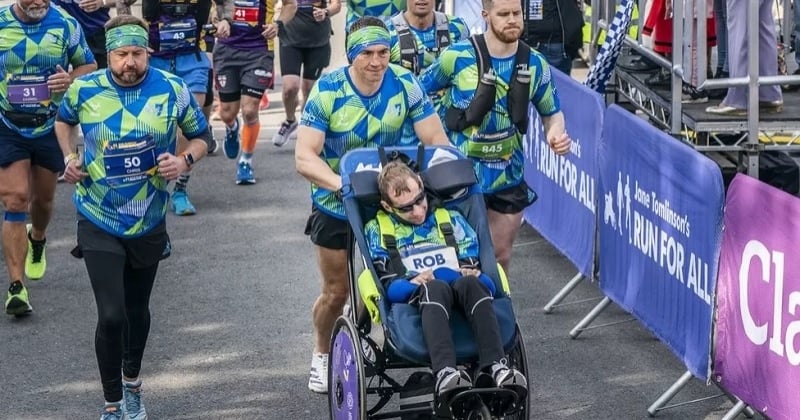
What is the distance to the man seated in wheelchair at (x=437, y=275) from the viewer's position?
6.44 meters

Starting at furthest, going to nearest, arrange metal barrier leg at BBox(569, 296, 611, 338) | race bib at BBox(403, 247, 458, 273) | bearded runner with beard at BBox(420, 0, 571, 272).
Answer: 1. metal barrier leg at BBox(569, 296, 611, 338)
2. bearded runner with beard at BBox(420, 0, 571, 272)
3. race bib at BBox(403, 247, 458, 273)

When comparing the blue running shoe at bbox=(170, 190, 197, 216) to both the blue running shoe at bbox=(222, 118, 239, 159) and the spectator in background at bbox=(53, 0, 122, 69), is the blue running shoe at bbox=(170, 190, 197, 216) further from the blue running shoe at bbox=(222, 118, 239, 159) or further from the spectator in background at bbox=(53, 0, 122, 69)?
the spectator in background at bbox=(53, 0, 122, 69)

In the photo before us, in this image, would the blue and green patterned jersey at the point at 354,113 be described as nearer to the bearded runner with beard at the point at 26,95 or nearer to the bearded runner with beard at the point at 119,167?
the bearded runner with beard at the point at 119,167

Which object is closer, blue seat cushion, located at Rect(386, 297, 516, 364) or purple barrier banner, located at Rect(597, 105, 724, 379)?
blue seat cushion, located at Rect(386, 297, 516, 364)

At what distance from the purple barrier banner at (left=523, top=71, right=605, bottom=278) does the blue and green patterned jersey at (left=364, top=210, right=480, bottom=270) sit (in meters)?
2.50

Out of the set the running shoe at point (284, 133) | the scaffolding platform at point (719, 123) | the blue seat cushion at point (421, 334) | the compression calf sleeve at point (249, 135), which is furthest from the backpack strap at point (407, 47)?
the running shoe at point (284, 133)

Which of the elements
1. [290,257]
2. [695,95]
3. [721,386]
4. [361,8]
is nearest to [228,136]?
[361,8]

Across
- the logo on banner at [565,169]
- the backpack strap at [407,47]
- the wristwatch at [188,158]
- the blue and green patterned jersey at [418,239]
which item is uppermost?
the wristwatch at [188,158]

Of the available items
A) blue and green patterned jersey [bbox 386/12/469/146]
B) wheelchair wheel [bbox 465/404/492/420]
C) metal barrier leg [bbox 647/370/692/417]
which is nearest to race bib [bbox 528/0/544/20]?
blue and green patterned jersey [bbox 386/12/469/146]

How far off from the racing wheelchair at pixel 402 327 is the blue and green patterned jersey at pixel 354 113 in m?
0.31

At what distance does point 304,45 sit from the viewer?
14352 mm

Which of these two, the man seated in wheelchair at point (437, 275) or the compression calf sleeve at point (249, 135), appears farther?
the compression calf sleeve at point (249, 135)

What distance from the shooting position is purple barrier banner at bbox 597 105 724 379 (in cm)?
758

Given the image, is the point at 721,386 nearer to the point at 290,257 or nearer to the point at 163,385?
the point at 163,385
